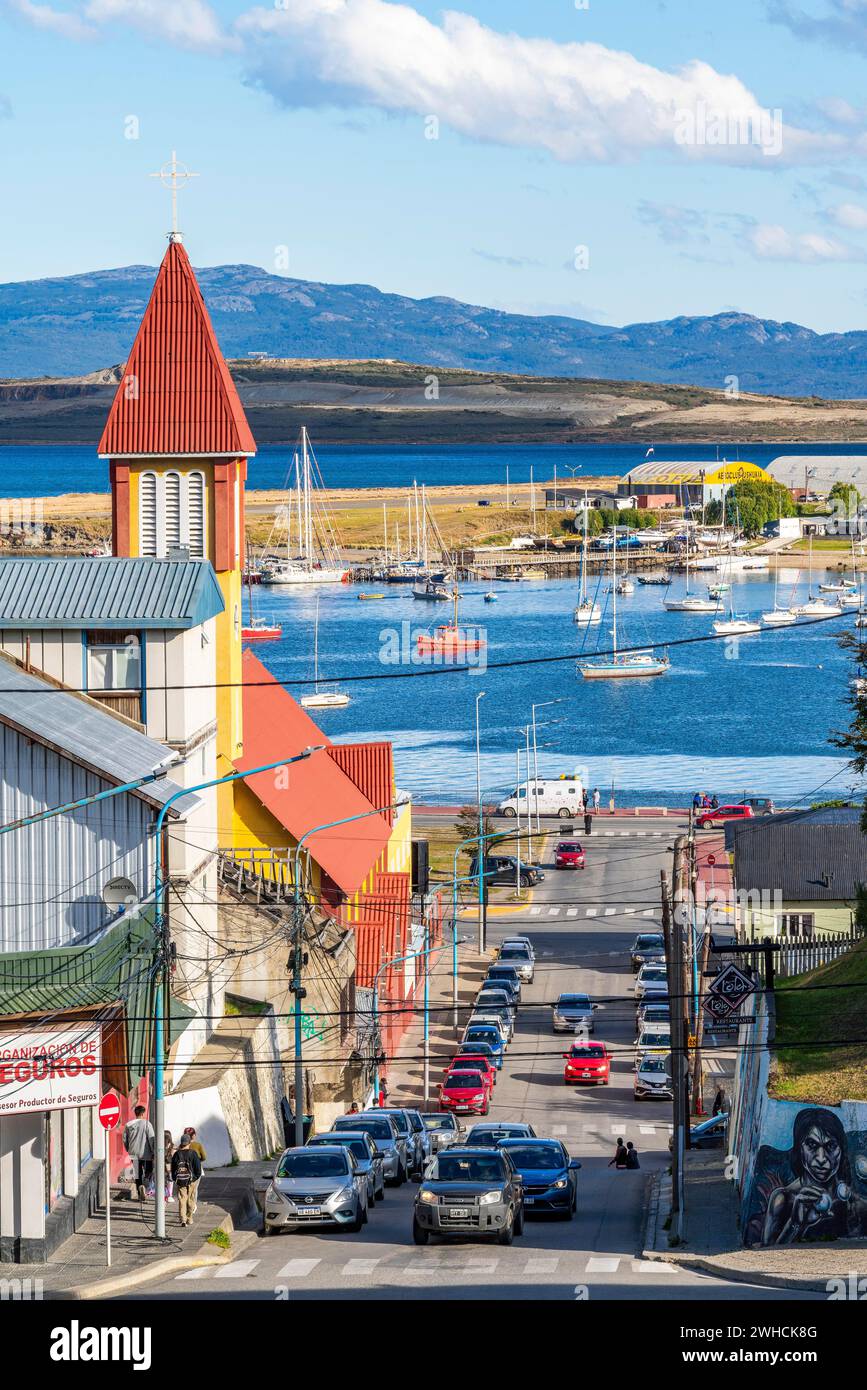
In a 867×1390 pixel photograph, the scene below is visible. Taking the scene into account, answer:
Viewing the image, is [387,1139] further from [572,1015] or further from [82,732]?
[572,1015]

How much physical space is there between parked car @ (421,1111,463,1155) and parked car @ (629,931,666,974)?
2378 centimetres

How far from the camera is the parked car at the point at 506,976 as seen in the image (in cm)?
6388

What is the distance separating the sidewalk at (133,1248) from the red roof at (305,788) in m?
21.2

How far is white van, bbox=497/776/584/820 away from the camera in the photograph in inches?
3846

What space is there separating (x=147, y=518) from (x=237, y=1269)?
26.1m

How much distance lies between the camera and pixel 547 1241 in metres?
27.5

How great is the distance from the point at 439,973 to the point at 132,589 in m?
34.5

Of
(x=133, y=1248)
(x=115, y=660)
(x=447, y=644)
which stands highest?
(x=115, y=660)

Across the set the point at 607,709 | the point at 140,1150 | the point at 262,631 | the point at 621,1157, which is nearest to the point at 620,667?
the point at 607,709

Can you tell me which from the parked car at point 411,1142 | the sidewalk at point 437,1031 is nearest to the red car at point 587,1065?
the sidewalk at point 437,1031

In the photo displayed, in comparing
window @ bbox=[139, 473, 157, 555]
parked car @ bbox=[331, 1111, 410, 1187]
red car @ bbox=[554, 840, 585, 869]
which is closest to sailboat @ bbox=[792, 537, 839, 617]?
red car @ bbox=[554, 840, 585, 869]

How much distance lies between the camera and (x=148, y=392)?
47.7 metres
